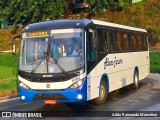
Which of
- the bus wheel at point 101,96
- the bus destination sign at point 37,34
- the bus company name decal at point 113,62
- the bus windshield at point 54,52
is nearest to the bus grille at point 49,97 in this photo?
the bus windshield at point 54,52

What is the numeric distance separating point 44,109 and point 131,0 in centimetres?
3704

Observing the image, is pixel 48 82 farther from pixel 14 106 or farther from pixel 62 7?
pixel 62 7

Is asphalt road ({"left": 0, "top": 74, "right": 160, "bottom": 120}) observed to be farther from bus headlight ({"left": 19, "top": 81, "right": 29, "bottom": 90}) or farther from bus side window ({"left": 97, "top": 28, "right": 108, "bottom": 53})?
bus side window ({"left": 97, "top": 28, "right": 108, "bottom": 53})

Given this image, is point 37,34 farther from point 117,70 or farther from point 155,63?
point 155,63

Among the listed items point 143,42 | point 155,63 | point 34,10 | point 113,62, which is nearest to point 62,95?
point 113,62

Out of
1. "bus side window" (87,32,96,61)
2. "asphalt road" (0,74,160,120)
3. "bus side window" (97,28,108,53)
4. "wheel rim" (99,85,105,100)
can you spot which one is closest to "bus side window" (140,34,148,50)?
"asphalt road" (0,74,160,120)

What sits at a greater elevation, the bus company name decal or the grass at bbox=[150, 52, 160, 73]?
the bus company name decal

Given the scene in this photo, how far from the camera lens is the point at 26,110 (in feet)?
44.5

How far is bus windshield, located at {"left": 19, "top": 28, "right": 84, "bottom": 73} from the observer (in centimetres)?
1277

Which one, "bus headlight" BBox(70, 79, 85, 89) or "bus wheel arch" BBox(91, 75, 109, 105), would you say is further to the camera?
"bus wheel arch" BBox(91, 75, 109, 105)

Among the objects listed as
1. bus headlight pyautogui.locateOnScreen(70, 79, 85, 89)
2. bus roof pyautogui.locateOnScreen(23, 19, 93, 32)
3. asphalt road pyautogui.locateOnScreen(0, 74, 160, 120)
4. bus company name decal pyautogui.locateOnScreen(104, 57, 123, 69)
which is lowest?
asphalt road pyautogui.locateOnScreen(0, 74, 160, 120)

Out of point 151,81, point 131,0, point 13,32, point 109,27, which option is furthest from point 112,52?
point 13,32

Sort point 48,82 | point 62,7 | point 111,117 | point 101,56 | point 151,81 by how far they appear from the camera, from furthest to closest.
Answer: point 62,7 < point 151,81 < point 101,56 < point 48,82 < point 111,117

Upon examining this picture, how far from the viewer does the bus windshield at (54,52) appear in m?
12.8
